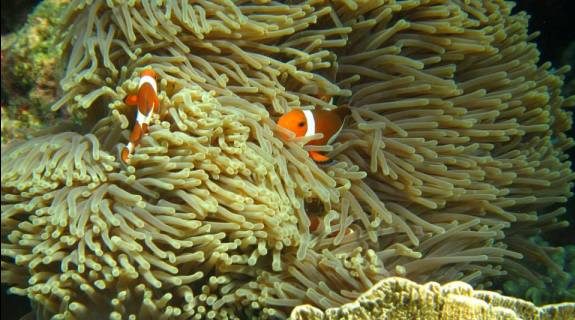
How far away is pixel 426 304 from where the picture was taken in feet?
5.03

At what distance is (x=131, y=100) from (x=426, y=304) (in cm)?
119

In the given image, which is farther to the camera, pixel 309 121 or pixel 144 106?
pixel 309 121

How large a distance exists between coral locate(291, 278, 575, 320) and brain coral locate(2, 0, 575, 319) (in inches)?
9.6

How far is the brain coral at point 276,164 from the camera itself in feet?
5.76

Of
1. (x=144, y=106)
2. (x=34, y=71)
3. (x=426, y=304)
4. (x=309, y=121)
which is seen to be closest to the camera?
(x=426, y=304)

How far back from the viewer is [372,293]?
1.57 m

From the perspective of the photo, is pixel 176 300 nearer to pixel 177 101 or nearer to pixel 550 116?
pixel 177 101

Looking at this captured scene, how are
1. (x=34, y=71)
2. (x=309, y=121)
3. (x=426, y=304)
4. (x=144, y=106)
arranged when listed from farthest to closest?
(x=34, y=71) → (x=309, y=121) → (x=144, y=106) → (x=426, y=304)

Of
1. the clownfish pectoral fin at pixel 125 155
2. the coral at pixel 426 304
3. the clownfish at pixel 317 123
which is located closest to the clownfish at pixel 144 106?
the clownfish pectoral fin at pixel 125 155

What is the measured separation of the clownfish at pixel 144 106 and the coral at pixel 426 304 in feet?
2.82

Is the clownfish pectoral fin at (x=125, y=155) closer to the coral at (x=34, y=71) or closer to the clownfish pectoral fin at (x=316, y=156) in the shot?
the clownfish pectoral fin at (x=316, y=156)

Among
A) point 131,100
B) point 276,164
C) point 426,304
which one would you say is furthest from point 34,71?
point 426,304

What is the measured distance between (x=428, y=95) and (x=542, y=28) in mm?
1738

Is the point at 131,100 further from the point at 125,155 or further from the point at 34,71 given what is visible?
the point at 34,71
